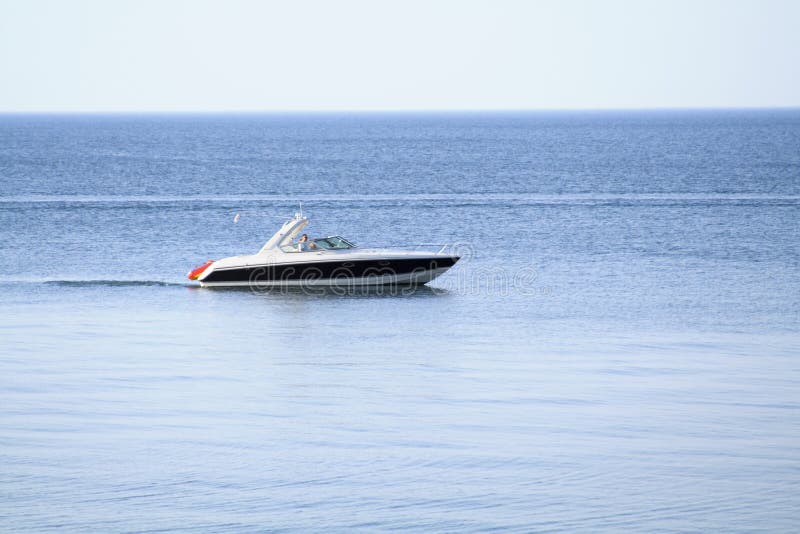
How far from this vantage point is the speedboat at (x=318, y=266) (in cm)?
4300

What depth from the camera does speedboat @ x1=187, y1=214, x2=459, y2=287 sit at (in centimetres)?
4300

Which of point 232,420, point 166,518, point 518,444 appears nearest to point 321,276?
point 232,420

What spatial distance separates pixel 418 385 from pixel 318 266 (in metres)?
15.3

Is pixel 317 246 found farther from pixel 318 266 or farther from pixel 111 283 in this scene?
pixel 111 283

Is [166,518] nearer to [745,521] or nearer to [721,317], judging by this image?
[745,521]

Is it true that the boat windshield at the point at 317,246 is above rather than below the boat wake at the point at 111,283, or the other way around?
above

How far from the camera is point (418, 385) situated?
28359mm

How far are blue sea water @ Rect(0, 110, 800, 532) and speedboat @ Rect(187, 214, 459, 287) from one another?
81 cm

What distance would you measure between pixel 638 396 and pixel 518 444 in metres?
4.66

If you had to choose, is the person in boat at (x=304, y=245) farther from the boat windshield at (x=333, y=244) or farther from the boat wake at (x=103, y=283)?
the boat wake at (x=103, y=283)

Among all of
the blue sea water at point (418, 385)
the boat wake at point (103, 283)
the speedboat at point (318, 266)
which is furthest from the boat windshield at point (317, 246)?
the boat wake at point (103, 283)

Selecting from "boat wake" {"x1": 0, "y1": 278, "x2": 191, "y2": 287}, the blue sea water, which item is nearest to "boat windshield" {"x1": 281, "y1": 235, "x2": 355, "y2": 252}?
the blue sea water

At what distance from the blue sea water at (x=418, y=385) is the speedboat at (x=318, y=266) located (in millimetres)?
814

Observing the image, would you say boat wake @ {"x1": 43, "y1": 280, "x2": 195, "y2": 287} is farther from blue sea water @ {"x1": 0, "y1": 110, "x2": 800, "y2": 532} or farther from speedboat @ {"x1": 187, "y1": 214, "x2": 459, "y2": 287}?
speedboat @ {"x1": 187, "y1": 214, "x2": 459, "y2": 287}
